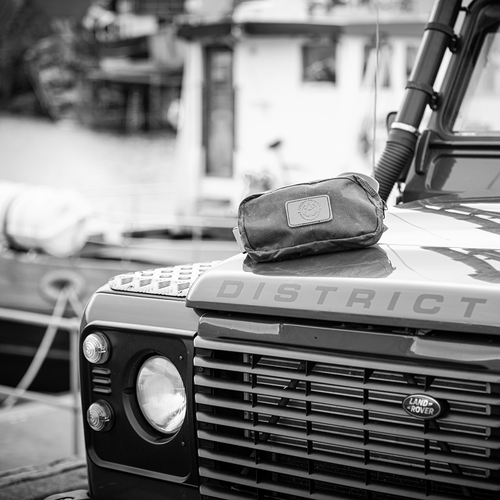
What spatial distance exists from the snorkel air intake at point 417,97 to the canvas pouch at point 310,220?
96 cm

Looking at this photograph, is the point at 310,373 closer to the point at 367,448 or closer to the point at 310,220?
the point at 367,448

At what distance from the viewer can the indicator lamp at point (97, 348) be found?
2.31 meters

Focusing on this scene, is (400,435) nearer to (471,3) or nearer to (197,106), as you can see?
(471,3)

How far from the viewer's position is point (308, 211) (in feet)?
7.02

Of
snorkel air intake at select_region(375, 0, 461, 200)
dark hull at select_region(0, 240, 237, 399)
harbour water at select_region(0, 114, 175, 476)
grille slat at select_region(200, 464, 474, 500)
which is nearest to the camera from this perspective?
grille slat at select_region(200, 464, 474, 500)

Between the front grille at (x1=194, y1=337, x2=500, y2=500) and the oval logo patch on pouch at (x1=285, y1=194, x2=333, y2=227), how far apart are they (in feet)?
1.21

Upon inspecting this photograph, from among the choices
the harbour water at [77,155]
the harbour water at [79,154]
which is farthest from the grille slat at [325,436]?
the harbour water at [79,154]

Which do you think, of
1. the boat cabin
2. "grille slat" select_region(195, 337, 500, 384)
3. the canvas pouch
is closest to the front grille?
"grille slat" select_region(195, 337, 500, 384)

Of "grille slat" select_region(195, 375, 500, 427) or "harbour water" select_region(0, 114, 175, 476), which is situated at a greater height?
"grille slat" select_region(195, 375, 500, 427)

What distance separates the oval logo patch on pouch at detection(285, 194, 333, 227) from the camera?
2.12 meters

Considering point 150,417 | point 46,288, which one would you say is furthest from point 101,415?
point 46,288

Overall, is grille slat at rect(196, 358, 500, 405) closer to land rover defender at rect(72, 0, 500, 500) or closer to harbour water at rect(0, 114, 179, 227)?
land rover defender at rect(72, 0, 500, 500)

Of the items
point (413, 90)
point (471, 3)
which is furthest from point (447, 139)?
point (471, 3)

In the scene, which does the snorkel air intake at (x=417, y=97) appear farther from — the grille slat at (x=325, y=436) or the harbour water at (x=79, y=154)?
the harbour water at (x=79, y=154)
